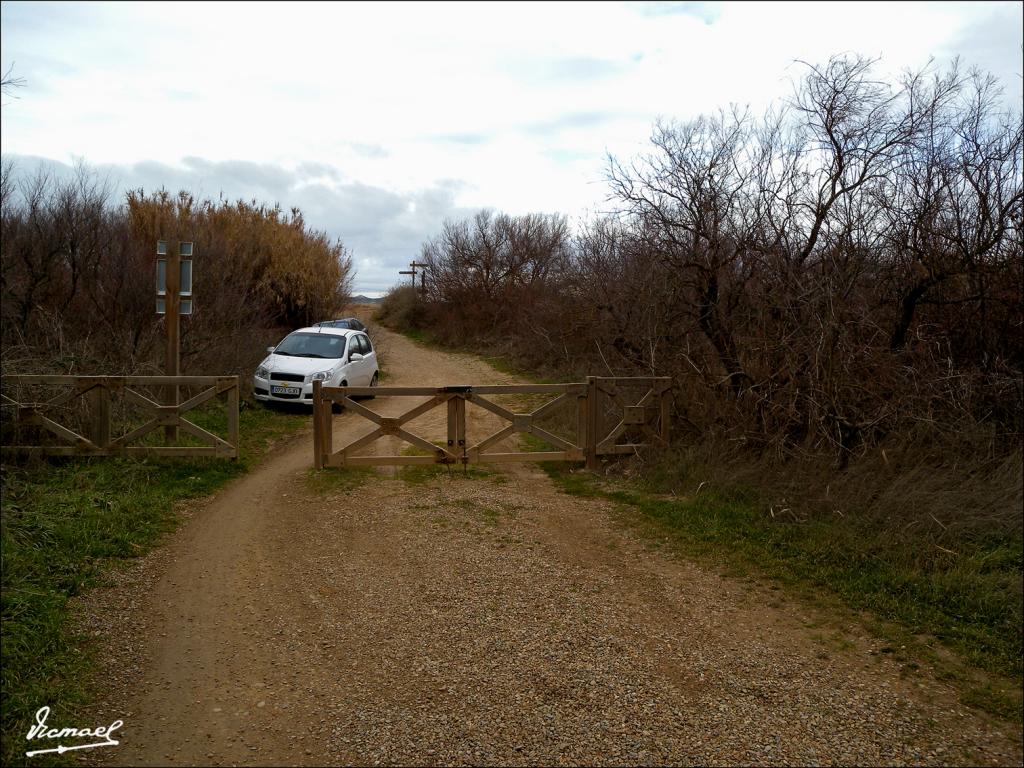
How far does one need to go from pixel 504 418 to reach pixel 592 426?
46.1 inches

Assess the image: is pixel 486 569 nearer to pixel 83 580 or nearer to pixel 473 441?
pixel 83 580

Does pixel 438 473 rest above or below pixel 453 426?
below

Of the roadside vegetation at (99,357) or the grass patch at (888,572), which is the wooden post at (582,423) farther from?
the roadside vegetation at (99,357)

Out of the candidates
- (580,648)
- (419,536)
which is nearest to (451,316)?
(419,536)

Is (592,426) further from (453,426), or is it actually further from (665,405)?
(453,426)

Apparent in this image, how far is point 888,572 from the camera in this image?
579cm

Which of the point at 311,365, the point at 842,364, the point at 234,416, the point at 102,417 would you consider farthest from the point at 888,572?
the point at 311,365

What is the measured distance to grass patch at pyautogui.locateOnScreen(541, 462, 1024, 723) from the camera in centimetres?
450

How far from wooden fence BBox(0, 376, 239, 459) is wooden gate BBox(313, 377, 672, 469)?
1278mm

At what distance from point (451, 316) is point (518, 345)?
7.43 m

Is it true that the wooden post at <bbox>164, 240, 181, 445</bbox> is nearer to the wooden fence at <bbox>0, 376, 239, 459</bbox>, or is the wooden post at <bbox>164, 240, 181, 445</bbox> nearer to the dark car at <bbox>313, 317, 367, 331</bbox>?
the wooden fence at <bbox>0, 376, 239, 459</bbox>

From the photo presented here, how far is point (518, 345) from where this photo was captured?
27.9 m

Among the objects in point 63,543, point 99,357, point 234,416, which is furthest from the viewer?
point 99,357

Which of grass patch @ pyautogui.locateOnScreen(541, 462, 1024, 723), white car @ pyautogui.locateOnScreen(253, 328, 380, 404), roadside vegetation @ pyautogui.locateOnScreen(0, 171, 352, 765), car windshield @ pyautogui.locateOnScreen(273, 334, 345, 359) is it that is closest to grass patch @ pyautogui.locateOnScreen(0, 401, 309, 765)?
roadside vegetation @ pyautogui.locateOnScreen(0, 171, 352, 765)
